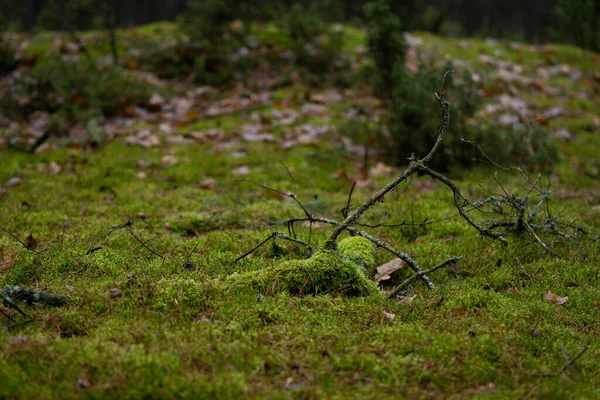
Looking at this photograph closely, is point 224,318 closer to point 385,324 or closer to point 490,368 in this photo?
point 385,324

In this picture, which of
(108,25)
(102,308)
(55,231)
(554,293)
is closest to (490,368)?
(554,293)

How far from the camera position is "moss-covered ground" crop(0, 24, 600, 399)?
239 cm

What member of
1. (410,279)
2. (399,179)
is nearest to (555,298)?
(410,279)

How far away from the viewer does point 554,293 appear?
331cm

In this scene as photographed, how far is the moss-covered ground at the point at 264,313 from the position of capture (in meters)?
2.39

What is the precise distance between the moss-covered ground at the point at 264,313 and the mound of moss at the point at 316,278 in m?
0.07

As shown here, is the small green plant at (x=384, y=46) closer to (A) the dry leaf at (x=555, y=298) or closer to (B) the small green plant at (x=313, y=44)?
(B) the small green plant at (x=313, y=44)

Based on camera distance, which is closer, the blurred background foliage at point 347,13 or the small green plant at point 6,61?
the small green plant at point 6,61

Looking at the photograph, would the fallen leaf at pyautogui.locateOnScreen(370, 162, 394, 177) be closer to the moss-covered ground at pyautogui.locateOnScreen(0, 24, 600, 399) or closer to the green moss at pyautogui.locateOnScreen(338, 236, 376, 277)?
the moss-covered ground at pyautogui.locateOnScreen(0, 24, 600, 399)

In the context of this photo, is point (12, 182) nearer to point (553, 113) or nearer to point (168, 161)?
point (168, 161)

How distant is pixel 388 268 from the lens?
12.2 ft

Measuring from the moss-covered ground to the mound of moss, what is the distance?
0.07 m

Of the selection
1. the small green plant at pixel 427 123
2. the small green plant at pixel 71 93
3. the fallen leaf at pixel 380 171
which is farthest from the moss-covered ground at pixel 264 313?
the small green plant at pixel 71 93

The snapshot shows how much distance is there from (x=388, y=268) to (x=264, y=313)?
114 cm
